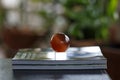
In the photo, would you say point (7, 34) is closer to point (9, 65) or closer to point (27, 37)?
point (27, 37)

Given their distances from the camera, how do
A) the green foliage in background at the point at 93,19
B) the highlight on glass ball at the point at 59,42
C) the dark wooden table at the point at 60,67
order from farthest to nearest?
1. the green foliage in background at the point at 93,19
2. the highlight on glass ball at the point at 59,42
3. the dark wooden table at the point at 60,67

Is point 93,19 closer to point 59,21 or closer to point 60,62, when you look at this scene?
point 59,21

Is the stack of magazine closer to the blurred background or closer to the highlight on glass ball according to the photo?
the highlight on glass ball

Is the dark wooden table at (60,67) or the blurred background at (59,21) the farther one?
the blurred background at (59,21)

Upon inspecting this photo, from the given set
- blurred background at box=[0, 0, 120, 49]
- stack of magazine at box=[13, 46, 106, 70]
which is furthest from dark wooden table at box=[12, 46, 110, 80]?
blurred background at box=[0, 0, 120, 49]

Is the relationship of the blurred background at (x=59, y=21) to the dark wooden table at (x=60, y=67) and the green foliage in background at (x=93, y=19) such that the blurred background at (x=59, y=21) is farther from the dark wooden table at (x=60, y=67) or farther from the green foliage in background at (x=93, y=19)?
the dark wooden table at (x=60, y=67)

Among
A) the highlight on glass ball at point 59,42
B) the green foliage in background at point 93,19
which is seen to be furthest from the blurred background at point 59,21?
the highlight on glass ball at point 59,42

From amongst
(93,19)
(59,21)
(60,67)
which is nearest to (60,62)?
(60,67)
